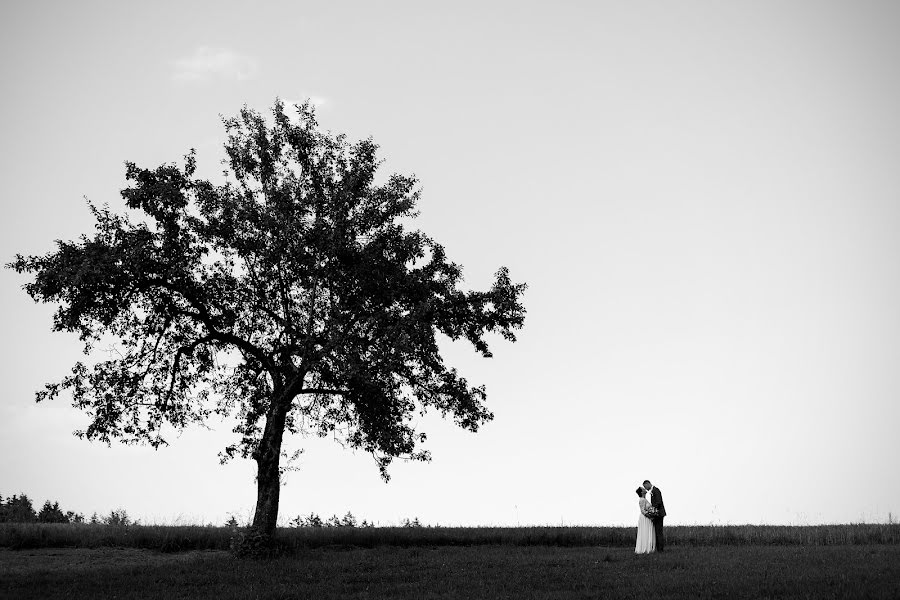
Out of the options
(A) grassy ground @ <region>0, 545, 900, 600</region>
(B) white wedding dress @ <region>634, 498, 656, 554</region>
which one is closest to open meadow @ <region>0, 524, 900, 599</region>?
(A) grassy ground @ <region>0, 545, 900, 600</region>

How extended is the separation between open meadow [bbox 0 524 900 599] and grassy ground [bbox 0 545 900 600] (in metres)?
0.05

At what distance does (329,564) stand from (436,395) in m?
9.76

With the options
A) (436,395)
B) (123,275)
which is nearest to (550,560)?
(436,395)

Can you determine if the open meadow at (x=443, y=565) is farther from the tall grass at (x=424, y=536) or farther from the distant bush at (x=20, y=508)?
the distant bush at (x=20, y=508)

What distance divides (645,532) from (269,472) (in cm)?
1550

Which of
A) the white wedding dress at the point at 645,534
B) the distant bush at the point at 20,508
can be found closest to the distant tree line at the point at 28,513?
the distant bush at the point at 20,508

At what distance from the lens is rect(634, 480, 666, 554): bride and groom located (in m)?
28.6

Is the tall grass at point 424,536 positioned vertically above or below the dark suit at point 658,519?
below

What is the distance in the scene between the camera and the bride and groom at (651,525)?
28.6 metres

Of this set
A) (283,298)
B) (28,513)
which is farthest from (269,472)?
(28,513)

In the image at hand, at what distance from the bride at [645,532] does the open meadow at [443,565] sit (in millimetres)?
1003

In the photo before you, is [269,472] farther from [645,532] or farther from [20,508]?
[20,508]

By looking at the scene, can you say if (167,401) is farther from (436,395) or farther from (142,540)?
(436,395)

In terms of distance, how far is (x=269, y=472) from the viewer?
29609 mm
